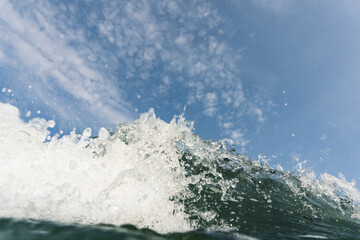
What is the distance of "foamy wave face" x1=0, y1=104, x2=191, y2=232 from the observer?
141 inches

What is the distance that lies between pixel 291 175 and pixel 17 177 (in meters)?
15.9

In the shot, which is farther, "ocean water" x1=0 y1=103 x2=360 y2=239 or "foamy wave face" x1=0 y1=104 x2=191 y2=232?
"foamy wave face" x1=0 y1=104 x2=191 y2=232

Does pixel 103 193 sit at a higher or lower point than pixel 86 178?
lower

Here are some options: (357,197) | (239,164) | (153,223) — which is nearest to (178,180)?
(153,223)

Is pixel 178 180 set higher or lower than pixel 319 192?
lower

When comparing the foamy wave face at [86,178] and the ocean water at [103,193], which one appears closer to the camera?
the ocean water at [103,193]

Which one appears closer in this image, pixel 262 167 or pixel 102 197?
pixel 102 197

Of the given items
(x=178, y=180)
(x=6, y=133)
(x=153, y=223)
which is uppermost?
(x=6, y=133)

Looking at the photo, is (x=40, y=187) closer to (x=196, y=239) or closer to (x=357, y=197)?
(x=196, y=239)

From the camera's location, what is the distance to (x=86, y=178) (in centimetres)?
455

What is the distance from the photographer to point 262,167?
54.9 ft

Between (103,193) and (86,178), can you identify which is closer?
(103,193)

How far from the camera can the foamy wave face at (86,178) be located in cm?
357

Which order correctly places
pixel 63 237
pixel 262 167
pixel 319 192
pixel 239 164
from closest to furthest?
pixel 63 237
pixel 319 192
pixel 239 164
pixel 262 167
